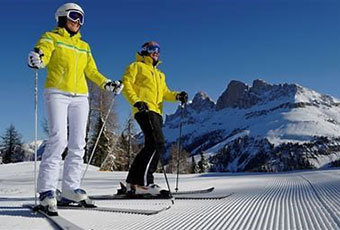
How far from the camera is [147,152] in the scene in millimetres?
5762

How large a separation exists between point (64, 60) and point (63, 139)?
0.84m

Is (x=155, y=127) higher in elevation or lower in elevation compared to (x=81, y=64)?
lower

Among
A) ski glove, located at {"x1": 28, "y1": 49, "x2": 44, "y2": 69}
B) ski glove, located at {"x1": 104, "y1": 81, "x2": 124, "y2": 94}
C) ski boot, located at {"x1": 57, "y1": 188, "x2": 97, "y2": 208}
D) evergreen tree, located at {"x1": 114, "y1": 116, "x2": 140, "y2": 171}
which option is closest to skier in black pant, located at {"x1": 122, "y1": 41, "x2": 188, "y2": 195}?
ski glove, located at {"x1": 104, "y1": 81, "x2": 124, "y2": 94}

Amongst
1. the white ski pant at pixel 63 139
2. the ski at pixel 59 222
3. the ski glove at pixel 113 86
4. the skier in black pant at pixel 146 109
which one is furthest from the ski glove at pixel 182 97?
the ski at pixel 59 222

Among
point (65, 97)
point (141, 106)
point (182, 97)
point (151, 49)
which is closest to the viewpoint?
point (65, 97)

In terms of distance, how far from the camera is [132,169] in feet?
18.9

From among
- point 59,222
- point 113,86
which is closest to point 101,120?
point 113,86

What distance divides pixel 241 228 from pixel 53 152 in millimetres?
2057

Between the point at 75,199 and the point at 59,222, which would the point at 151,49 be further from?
the point at 59,222

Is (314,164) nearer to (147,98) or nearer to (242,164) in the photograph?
(242,164)

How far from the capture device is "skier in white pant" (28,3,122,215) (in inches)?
160

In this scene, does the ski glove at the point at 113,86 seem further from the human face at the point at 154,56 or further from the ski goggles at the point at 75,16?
the human face at the point at 154,56

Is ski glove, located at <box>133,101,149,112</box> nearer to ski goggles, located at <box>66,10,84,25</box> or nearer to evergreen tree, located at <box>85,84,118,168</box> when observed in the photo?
ski goggles, located at <box>66,10,84,25</box>

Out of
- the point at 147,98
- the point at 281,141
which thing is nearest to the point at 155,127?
the point at 147,98
